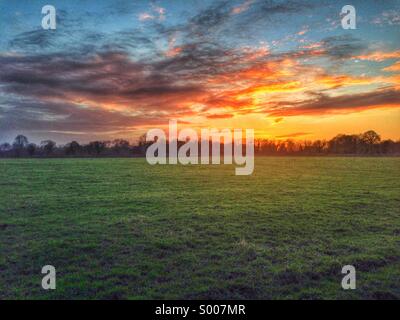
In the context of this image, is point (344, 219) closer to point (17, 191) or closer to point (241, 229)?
point (241, 229)

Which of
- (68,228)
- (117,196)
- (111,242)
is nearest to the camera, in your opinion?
(111,242)

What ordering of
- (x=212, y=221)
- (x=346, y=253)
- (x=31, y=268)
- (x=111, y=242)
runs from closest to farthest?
(x=31, y=268)
(x=346, y=253)
(x=111, y=242)
(x=212, y=221)

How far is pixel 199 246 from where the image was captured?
10133 mm

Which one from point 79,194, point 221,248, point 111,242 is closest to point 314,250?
point 221,248

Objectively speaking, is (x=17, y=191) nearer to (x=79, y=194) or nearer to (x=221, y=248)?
(x=79, y=194)

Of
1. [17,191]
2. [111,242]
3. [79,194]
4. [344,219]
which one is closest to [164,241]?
[111,242]

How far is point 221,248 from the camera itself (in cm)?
1002

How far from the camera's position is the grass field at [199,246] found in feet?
24.2

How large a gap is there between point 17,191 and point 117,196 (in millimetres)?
8580

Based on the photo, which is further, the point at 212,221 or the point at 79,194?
the point at 79,194

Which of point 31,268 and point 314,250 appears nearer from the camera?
point 31,268

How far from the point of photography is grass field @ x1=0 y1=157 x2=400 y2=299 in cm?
739

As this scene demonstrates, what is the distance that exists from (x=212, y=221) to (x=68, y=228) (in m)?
6.34

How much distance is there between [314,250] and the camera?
9844 millimetres
